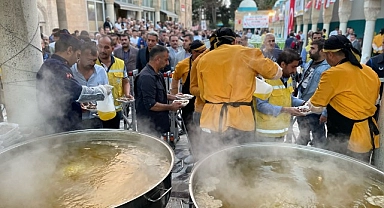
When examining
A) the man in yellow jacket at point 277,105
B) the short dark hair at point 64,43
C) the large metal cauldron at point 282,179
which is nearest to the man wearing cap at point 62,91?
the short dark hair at point 64,43

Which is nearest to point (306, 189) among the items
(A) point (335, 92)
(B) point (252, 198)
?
(B) point (252, 198)

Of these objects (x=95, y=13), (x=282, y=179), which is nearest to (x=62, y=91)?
(x=282, y=179)

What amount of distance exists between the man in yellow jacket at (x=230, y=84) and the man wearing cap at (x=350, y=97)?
1.60ft

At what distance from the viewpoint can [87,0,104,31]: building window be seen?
1723 centimetres

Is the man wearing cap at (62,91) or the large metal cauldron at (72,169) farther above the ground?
the man wearing cap at (62,91)

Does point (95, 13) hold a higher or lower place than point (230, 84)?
higher

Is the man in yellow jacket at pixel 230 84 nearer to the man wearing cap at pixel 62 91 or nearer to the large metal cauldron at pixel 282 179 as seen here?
the large metal cauldron at pixel 282 179

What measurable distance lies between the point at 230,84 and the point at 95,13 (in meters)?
17.3

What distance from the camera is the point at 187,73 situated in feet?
13.9

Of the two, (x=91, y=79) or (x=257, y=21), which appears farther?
(x=257, y=21)

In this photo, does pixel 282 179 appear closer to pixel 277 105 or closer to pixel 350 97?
pixel 350 97

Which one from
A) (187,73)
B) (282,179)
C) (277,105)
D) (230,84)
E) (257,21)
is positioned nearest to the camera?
(282,179)

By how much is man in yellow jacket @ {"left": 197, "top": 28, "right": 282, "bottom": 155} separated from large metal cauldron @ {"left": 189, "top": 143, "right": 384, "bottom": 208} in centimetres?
47

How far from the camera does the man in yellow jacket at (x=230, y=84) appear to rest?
8.87 feet
